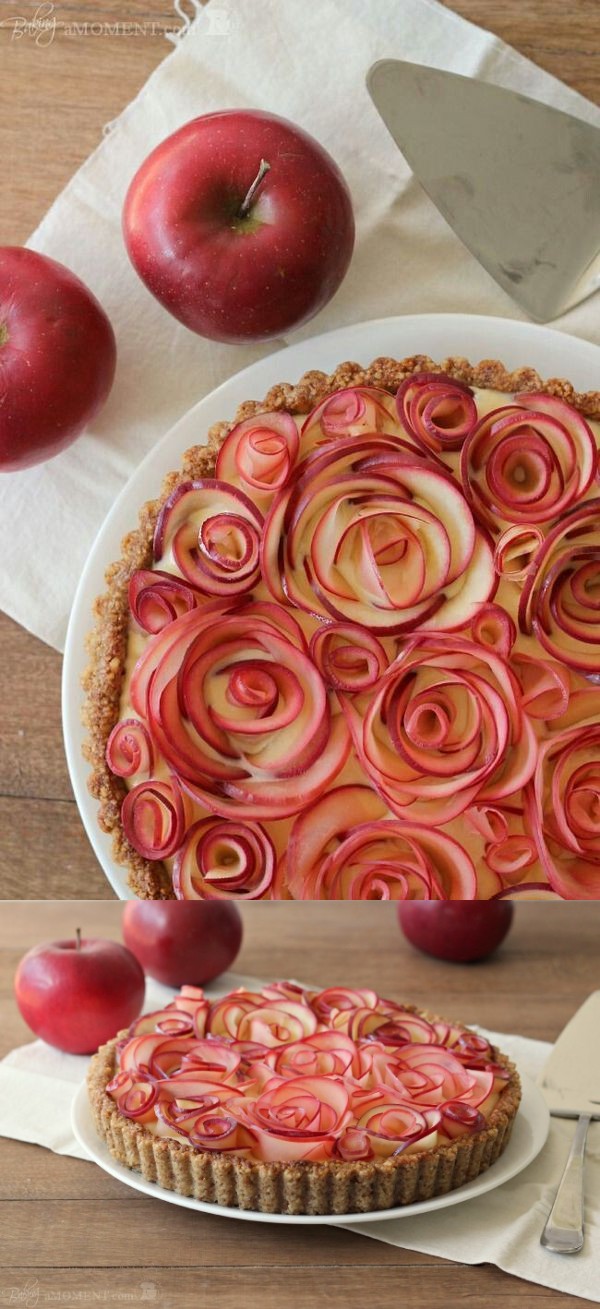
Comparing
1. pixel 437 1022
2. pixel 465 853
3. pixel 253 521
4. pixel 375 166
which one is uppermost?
pixel 375 166

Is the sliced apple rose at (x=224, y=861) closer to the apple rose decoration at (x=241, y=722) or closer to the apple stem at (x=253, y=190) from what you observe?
the apple rose decoration at (x=241, y=722)

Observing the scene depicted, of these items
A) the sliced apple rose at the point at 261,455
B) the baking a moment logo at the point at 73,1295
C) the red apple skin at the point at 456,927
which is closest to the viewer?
the baking a moment logo at the point at 73,1295

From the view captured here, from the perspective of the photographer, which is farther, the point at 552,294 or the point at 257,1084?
the point at 552,294

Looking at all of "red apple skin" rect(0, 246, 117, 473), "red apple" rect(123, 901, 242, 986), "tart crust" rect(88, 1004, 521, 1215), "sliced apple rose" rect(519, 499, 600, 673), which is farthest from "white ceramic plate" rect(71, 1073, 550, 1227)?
"red apple skin" rect(0, 246, 117, 473)

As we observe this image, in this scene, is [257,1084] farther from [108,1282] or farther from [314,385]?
[314,385]

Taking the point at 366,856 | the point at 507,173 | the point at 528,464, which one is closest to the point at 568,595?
the point at 528,464

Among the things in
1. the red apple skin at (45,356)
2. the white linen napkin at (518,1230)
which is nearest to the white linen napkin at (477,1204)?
the white linen napkin at (518,1230)

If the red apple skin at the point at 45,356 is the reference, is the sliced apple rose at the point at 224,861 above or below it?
below

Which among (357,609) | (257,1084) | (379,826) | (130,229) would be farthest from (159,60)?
(257,1084)
